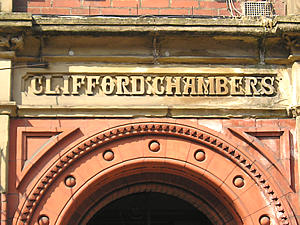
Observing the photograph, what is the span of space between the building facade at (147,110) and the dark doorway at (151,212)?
0.83 m

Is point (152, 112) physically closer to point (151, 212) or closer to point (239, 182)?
point (239, 182)

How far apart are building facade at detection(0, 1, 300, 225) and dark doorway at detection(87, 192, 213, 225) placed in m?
0.83

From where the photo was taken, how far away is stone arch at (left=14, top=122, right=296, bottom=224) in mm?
9680

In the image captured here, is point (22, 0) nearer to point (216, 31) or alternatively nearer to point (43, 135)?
point (43, 135)

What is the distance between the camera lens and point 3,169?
950 cm

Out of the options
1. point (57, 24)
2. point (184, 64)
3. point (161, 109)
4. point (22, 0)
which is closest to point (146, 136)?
point (161, 109)

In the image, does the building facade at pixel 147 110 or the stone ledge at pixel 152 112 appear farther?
the stone ledge at pixel 152 112

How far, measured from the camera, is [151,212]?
11.1 m

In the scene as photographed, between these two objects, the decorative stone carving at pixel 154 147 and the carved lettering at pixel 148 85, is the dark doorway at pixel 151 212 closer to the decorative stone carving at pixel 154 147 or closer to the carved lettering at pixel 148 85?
the decorative stone carving at pixel 154 147

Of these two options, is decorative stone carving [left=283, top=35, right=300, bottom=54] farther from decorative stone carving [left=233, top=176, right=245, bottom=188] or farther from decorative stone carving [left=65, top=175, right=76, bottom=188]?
decorative stone carving [left=65, top=175, right=76, bottom=188]

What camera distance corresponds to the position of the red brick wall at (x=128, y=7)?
10414 millimetres

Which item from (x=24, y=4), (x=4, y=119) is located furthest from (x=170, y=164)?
(x=24, y=4)

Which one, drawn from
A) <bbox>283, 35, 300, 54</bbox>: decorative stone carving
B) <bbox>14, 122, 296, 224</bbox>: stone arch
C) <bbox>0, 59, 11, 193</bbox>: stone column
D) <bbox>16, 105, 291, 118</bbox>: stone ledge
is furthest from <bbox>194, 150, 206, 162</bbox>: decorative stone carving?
<bbox>0, 59, 11, 193</bbox>: stone column

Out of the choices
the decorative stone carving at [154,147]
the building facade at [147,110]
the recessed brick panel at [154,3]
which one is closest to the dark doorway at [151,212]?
the building facade at [147,110]
